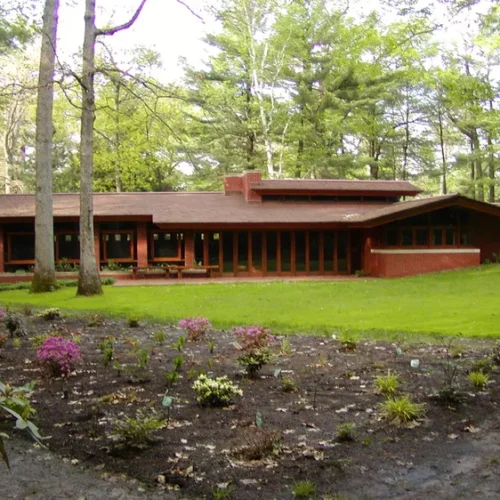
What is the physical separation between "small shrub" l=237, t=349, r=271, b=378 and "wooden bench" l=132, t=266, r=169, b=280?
17.0 metres

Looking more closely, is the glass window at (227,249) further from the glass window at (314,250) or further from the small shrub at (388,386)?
the small shrub at (388,386)

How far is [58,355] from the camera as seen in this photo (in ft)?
19.5

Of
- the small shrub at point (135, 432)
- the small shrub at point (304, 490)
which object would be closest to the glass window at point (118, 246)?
the small shrub at point (135, 432)

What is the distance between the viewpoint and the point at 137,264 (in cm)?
2414

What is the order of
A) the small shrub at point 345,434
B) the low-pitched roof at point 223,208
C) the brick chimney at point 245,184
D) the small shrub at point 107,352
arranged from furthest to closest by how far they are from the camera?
the brick chimney at point 245,184 → the low-pitched roof at point 223,208 → the small shrub at point 107,352 → the small shrub at point 345,434

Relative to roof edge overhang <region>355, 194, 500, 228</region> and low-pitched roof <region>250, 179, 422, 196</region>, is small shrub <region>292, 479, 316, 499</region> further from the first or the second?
low-pitched roof <region>250, 179, 422, 196</region>

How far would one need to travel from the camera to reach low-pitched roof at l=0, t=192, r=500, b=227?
72.7ft

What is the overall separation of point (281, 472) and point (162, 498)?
0.85 m

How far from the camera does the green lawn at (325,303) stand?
1031cm

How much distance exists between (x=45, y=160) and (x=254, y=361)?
1397 centimetres

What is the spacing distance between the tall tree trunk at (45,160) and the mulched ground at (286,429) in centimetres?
1110

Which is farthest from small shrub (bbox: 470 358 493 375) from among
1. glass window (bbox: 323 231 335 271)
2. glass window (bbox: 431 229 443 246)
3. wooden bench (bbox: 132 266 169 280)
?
glass window (bbox: 323 231 335 271)

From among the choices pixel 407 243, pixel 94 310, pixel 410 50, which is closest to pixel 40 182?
pixel 94 310

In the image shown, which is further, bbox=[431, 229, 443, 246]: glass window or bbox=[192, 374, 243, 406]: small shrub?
bbox=[431, 229, 443, 246]: glass window
